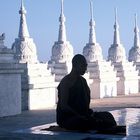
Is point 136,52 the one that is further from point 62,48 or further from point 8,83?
point 8,83

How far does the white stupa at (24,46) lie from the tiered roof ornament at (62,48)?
15.3ft

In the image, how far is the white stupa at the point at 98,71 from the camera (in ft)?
104

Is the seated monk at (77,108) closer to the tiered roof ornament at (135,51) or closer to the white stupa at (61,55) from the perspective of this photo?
the white stupa at (61,55)

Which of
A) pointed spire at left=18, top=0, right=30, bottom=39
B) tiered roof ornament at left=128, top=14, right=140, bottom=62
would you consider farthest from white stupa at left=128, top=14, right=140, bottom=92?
pointed spire at left=18, top=0, right=30, bottom=39

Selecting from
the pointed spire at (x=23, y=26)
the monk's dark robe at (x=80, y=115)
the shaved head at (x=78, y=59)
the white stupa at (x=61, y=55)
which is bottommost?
the monk's dark robe at (x=80, y=115)

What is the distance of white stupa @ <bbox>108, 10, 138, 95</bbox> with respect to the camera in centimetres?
3669

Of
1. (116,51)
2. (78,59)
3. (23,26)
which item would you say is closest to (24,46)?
(23,26)

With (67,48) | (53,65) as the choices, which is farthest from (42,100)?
(67,48)

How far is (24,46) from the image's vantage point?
83.0 ft

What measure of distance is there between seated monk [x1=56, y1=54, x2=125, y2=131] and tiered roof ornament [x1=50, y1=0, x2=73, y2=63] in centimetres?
2332

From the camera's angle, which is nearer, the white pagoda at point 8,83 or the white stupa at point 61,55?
the white pagoda at point 8,83

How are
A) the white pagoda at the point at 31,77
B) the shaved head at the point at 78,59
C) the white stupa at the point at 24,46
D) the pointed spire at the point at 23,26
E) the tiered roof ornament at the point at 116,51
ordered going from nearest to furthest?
the shaved head at the point at 78,59 → the white pagoda at the point at 31,77 → the white stupa at the point at 24,46 → the pointed spire at the point at 23,26 → the tiered roof ornament at the point at 116,51

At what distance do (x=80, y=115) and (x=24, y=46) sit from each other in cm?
1896

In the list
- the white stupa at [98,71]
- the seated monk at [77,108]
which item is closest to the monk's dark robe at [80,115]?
the seated monk at [77,108]
